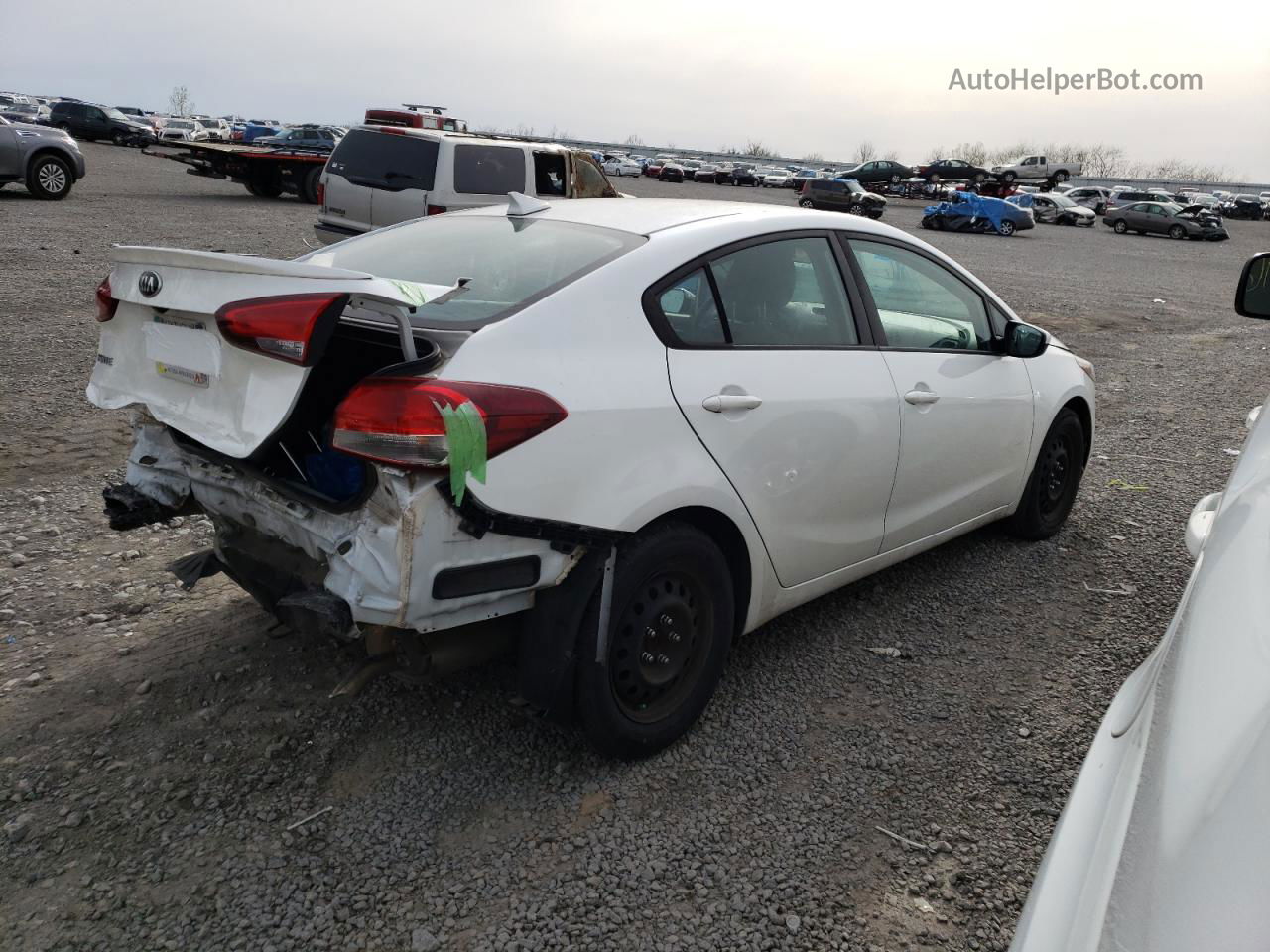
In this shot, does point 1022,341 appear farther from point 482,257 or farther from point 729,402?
point 482,257

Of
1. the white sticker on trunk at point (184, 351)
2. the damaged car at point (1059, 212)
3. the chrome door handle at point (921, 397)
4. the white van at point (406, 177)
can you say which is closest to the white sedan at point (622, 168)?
the damaged car at point (1059, 212)

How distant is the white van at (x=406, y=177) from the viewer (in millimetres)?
12336

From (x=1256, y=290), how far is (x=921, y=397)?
43.8 inches

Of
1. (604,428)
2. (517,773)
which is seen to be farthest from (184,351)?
(517,773)

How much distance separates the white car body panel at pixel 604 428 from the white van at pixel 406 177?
8.95 m

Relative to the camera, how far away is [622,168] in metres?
61.1

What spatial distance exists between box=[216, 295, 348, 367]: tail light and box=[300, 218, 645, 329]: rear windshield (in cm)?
37

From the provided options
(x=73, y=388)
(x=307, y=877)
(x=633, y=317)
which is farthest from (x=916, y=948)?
(x=73, y=388)

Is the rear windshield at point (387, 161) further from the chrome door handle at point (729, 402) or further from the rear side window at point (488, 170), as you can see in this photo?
the chrome door handle at point (729, 402)

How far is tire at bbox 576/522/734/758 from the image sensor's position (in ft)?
9.29

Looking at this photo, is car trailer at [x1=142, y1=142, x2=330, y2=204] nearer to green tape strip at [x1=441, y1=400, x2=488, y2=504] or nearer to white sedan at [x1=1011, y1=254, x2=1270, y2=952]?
green tape strip at [x1=441, y1=400, x2=488, y2=504]

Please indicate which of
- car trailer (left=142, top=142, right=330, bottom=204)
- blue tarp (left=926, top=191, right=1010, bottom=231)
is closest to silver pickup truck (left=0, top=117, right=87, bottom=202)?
car trailer (left=142, top=142, right=330, bottom=204)

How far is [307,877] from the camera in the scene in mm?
2568

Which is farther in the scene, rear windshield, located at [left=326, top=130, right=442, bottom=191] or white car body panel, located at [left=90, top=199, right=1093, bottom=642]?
rear windshield, located at [left=326, top=130, right=442, bottom=191]
